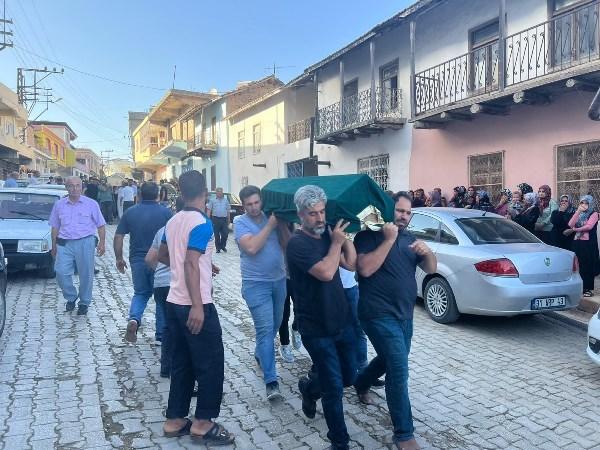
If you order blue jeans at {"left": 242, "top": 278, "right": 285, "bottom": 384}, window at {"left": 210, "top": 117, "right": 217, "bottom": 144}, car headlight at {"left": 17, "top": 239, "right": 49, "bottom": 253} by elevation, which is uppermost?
window at {"left": 210, "top": 117, "right": 217, "bottom": 144}

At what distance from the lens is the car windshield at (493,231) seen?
A: 6.41 metres

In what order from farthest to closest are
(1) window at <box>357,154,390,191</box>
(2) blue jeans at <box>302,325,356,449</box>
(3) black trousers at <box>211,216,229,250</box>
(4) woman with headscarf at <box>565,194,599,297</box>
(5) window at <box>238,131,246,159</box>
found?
(5) window at <box>238,131,246,159</box> < (1) window at <box>357,154,390,191</box> < (3) black trousers at <box>211,216,229,250</box> < (4) woman with headscarf at <box>565,194,599,297</box> < (2) blue jeans at <box>302,325,356,449</box>

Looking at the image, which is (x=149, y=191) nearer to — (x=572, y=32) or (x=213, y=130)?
(x=572, y=32)

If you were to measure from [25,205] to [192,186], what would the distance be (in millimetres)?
7450

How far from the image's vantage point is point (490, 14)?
11234mm

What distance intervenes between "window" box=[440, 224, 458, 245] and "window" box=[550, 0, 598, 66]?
4.92 metres

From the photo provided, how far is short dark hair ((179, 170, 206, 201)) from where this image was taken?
11.0 ft

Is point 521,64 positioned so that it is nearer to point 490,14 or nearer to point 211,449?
point 490,14

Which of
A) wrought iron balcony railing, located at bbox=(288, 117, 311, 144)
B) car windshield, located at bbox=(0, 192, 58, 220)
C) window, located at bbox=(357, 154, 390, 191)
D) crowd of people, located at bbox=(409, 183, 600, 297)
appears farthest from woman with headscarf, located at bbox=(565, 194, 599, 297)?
wrought iron balcony railing, located at bbox=(288, 117, 311, 144)

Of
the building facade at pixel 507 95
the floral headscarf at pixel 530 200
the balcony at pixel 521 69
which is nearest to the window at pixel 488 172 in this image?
the building facade at pixel 507 95

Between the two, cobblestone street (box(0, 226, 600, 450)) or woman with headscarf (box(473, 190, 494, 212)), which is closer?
cobblestone street (box(0, 226, 600, 450))

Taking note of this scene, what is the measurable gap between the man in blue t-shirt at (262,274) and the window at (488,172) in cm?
819

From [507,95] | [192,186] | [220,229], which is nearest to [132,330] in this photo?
[192,186]

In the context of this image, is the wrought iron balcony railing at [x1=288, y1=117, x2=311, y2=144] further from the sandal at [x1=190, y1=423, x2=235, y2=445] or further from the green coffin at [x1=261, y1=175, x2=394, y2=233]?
the sandal at [x1=190, y1=423, x2=235, y2=445]
